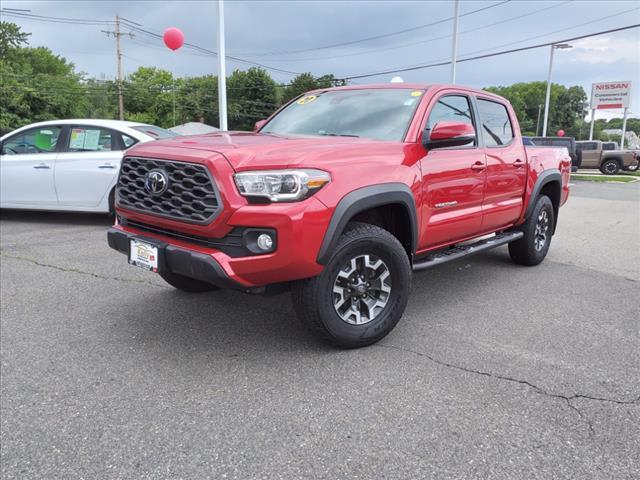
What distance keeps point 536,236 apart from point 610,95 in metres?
55.7

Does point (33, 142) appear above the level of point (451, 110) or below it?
below

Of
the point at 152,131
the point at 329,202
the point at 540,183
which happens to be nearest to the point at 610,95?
the point at 540,183

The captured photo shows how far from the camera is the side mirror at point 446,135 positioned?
3557 millimetres

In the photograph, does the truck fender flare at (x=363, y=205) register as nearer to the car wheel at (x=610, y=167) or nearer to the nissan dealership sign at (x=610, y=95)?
the car wheel at (x=610, y=167)

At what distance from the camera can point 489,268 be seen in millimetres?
5723

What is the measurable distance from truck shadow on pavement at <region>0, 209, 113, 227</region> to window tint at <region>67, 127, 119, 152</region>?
1170mm

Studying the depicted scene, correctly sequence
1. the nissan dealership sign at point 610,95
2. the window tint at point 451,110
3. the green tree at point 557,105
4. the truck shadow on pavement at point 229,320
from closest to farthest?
the truck shadow on pavement at point 229,320, the window tint at point 451,110, the nissan dealership sign at point 610,95, the green tree at point 557,105

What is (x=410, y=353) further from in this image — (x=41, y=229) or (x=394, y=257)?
(x=41, y=229)

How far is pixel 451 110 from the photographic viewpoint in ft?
14.4

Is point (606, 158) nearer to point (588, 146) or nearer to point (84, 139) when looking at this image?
point (588, 146)

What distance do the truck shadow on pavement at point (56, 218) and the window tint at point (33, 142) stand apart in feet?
3.63

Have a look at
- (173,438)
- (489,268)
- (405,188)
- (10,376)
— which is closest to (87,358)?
(10,376)

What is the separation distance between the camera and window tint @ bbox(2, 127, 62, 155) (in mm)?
7727

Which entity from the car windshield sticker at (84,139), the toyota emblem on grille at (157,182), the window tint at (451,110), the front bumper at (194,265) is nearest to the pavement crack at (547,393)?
the front bumper at (194,265)
